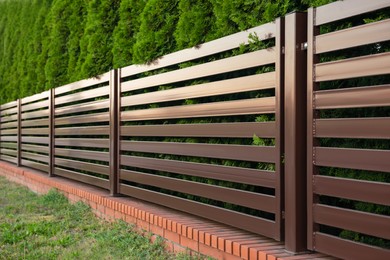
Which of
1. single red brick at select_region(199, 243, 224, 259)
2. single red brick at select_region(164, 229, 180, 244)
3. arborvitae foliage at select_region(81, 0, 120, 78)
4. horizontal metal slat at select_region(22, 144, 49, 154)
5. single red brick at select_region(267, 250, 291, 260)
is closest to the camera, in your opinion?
single red brick at select_region(267, 250, 291, 260)

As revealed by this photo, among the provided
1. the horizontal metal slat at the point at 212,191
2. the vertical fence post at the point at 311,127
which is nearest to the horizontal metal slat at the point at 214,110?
the vertical fence post at the point at 311,127

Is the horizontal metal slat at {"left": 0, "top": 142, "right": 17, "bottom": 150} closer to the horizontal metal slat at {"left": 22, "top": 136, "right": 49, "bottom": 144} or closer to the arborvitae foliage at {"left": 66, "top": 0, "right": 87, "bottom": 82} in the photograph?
the horizontal metal slat at {"left": 22, "top": 136, "right": 49, "bottom": 144}

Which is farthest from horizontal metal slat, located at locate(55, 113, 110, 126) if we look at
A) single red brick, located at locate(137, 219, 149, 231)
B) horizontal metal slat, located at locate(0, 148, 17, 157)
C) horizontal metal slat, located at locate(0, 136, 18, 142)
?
horizontal metal slat, located at locate(0, 148, 17, 157)

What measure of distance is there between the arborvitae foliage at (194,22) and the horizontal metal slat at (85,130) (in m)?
1.97

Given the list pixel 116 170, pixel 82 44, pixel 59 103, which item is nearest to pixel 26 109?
pixel 59 103

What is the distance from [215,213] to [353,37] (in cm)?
180

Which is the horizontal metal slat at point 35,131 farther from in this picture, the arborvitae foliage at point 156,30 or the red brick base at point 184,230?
the arborvitae foliage at point 156,30

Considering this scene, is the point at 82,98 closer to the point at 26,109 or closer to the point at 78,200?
the point at 78,200

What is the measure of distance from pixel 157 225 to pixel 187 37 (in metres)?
1.74

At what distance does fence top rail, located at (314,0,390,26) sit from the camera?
2553 millimetres

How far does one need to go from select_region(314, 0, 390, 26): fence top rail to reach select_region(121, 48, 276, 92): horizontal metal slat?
1.44 feet

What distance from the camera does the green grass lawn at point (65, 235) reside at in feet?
14.5

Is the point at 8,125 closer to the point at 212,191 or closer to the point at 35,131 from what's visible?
the point at 35,131

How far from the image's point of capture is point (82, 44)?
7.61m
